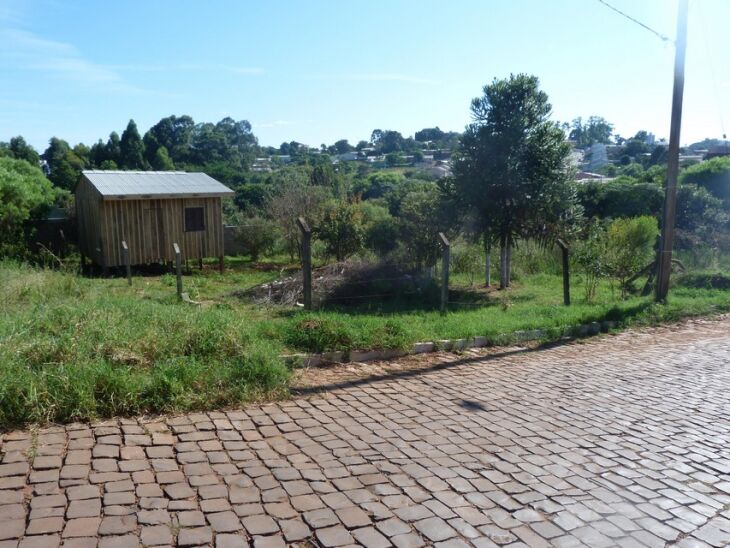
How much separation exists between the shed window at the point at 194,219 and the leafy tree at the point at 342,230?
441cm

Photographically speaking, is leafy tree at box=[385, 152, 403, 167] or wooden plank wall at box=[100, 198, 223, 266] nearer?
wooden plank wall at box=[100, 198, 223, 266]

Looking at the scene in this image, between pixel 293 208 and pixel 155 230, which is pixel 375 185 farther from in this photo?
pixel 155 230

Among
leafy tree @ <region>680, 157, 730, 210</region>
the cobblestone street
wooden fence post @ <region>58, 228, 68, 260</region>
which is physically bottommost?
the cobblestone street

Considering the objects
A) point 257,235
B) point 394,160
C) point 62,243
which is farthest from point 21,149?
point 394,160

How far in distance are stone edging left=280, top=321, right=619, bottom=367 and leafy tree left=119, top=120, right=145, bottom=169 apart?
4388 cm

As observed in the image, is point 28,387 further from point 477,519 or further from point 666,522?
point 666,522

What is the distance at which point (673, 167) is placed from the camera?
11398 millimetres

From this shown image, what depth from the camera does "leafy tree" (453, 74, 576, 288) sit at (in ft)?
44.9

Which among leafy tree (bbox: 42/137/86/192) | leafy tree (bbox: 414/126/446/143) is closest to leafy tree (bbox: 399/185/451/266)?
leafy tree (bbox: 42/137/86/192)

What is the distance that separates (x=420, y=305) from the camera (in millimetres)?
11789

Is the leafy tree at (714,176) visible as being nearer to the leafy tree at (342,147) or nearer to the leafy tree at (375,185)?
the leafy tree at (375,185)

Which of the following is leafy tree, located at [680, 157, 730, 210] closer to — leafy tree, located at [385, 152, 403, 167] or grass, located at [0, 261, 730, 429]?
grass, located at [0, 261, 730, 429]

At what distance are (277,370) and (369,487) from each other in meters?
2.07

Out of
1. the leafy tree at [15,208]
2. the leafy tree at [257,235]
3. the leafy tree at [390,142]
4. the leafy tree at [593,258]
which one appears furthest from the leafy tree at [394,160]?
the leafy tree at [593,258]
